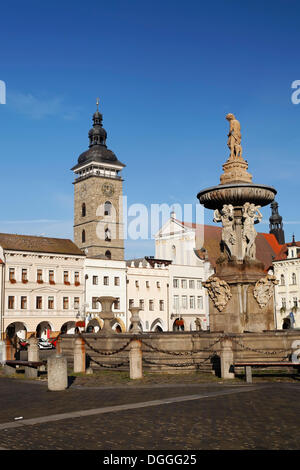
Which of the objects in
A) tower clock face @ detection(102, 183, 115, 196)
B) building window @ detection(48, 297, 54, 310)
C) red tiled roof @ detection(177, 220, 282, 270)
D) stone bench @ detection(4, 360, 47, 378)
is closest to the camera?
stone bench @ detection(4, 360, 47, 378)

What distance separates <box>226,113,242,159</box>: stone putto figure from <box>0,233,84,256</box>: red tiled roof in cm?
3770

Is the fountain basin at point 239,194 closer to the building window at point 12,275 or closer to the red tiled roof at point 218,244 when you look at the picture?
the building window at point 12,275

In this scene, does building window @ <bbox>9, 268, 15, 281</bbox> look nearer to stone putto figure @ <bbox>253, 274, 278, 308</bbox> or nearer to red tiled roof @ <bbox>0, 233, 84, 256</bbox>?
red tiled roof @ <bbox>0, 233, 84, 256</bbox>

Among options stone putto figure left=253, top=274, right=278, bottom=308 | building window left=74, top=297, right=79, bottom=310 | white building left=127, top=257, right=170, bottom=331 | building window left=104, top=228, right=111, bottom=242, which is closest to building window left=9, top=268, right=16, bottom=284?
building window left=74, top=297, right=79, bottom=310

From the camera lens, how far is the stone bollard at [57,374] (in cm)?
1427

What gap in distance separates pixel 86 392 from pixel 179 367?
423 cm

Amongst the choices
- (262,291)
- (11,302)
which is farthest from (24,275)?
(262,291)

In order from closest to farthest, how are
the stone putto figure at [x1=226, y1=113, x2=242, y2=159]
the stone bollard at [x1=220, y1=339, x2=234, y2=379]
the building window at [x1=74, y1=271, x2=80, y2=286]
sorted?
the stone bollard at [x1=220, y1=339, x2=234, y2=379]
the stone putto figure at [x1=226, y1=113, x2=242, y2=159]
the building window at [x1=74, y1=271, x2=80, y2=286]

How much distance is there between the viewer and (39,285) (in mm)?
56562

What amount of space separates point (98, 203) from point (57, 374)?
73967 mm

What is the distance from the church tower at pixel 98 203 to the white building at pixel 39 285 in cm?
2328

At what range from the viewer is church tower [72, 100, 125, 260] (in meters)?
84.8

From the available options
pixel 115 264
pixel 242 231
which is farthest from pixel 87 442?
pixel 115 264

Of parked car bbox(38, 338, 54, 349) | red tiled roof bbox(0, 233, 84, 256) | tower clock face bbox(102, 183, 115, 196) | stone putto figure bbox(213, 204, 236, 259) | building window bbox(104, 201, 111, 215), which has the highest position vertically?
tower clock face bbox(102, 183, 115, 196)
